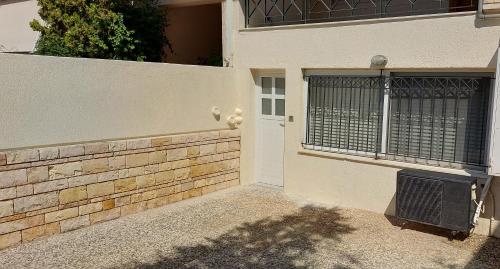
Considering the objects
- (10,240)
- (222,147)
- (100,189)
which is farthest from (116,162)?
(222,147)

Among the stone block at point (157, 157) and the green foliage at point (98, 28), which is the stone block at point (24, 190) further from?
the green foliage at point (98, 28)

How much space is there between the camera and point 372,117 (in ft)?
27.2

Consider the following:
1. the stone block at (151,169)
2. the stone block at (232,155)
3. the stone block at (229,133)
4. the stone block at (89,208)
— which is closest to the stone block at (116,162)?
the stone block at (151,169)

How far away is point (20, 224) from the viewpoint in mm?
6551

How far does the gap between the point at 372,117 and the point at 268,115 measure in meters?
2.70

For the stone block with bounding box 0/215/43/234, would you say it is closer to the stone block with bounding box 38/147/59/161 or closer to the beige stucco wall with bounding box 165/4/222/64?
the stone block with bounding box 38/147/59/161

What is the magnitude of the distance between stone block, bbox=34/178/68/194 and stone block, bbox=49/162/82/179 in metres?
0.08

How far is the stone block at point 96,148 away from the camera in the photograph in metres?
7.28

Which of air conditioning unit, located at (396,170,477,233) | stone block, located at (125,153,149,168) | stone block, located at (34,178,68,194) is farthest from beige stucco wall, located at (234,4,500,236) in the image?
stone block, located at (34,178,68,194)

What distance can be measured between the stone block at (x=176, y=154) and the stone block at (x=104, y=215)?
4.88 ft

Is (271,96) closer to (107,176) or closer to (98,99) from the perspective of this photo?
(98,99)

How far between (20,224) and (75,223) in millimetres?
900

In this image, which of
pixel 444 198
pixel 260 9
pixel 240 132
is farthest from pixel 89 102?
pixel 444 198

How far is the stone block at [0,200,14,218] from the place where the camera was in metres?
6.32
